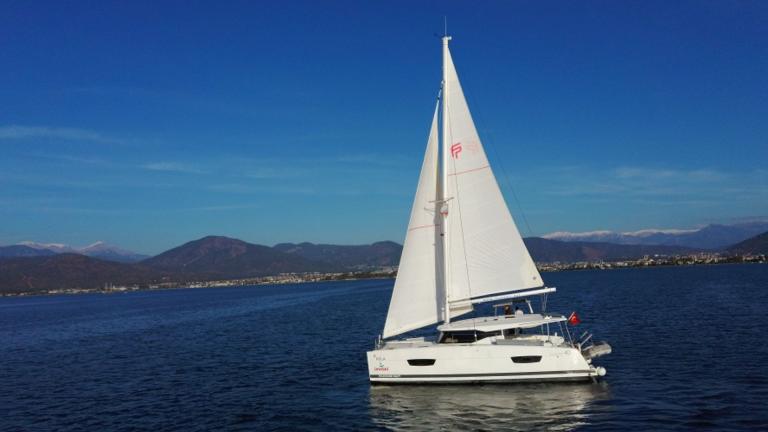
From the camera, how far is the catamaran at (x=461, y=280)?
25.0 meters

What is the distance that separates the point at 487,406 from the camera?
22719 millimetres

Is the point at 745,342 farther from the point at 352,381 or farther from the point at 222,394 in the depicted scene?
the point at 222,394

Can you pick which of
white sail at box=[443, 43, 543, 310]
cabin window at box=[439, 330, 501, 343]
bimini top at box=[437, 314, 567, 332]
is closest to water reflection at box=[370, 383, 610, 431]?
cabin window at box=[439, 330, 501, 343]

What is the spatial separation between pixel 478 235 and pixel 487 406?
24.4 feet

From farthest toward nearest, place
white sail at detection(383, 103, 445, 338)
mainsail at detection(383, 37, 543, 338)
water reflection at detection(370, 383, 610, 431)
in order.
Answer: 1. white sail at detection(383, 103, 445, 338)
2. mainsail at detection(383, 37, 543, 338)
3. water reflection at detection(370, 383, 610, 431)

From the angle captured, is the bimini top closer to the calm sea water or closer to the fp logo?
the calm sea water

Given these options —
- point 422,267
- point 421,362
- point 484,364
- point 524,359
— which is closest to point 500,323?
point 524,359

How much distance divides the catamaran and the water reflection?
0.53 metres

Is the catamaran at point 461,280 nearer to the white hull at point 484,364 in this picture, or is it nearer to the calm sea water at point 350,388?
the white hull at point 484,364

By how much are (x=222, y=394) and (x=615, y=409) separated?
57.1 ft

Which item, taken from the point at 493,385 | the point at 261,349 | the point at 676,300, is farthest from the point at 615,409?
the point at 676,300

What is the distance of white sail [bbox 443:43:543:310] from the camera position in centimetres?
2622

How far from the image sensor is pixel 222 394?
27.9 meters

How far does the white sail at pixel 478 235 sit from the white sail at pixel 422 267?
979 mm
